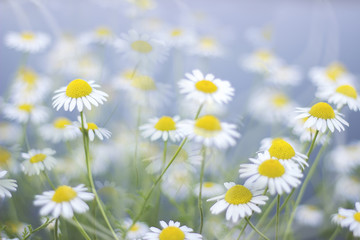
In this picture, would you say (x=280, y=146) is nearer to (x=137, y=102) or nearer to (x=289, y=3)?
(x=137, y=102)

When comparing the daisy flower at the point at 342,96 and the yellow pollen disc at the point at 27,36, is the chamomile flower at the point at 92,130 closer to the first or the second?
the daisy flower at the point at 342,96

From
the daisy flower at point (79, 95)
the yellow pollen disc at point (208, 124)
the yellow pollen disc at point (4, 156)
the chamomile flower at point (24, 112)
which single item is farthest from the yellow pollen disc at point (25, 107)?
the yellow pollen disc at point (208, 124)

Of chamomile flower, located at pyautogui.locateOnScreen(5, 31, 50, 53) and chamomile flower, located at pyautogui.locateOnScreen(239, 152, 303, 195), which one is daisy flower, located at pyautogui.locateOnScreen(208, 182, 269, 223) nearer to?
chamomile flower, located at pyautogui.locateOnScreen(239, 152, 303, 195)

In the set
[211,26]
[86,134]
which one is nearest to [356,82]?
[211,26]

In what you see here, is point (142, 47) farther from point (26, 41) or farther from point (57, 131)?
point (26, 41)

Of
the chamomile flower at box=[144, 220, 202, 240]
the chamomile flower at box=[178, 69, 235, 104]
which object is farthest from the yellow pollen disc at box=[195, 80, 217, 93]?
the chamomile flower at box=[144, 220, 202, 240]
